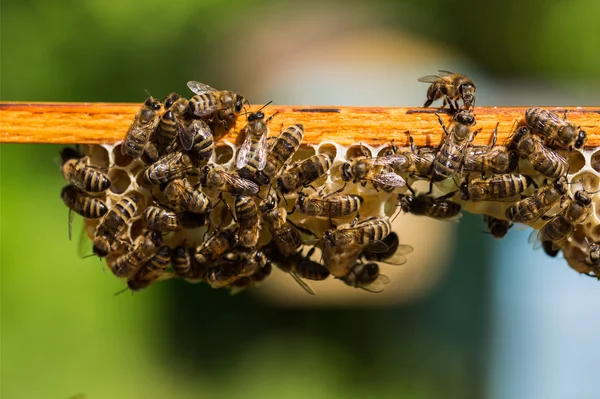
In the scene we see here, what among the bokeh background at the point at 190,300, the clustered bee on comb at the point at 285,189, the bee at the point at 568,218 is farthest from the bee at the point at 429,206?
the bokeh background at the point at 190,300

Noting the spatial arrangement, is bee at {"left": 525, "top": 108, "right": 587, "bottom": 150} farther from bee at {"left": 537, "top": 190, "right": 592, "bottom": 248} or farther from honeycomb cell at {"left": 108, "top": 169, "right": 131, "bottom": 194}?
honeycomb cell at {"left": 108, "top": 169, "right": 131, "bottom": 194}

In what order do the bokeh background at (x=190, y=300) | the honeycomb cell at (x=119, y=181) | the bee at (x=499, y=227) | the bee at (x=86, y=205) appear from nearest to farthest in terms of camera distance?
the bee at (x=86, y=205) < the honeycomb cell at (x=119, y=181) < the bee at (x=499, y=227) < the bokeh background at (x=190, y=300)

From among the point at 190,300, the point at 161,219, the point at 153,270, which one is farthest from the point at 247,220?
the point at 190,300

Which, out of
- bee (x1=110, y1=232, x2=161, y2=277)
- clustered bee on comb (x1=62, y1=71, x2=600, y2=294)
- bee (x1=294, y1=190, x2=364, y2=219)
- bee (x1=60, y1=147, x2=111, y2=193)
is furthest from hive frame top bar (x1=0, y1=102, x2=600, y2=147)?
bee (x1=110, y1=232, x2=161, y2=277)

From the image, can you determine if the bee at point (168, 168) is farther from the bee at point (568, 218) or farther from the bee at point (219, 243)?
the bee at point (568, 218)

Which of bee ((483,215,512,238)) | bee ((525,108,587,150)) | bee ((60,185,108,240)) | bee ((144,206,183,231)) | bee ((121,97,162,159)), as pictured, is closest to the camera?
bee ((525,108,587,150))

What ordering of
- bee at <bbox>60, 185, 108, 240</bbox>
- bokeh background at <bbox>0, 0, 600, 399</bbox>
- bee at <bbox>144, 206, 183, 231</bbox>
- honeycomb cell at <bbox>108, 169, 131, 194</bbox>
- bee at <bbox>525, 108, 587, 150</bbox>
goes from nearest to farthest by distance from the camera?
bee at <bbox>525, 108, 587, 150</bbox> < bee at <bbox>144, 206, 183, 231</bbox> < bee at <bbox>60, 185, 108, 240</bbox> < honeycomb cell at <bbox>108, 169, 131, 194</bbox> < bokeh background at <bbox>0, 0, 600, 399</bbox>

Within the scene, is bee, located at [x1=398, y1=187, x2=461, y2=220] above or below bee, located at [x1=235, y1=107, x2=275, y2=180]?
below
